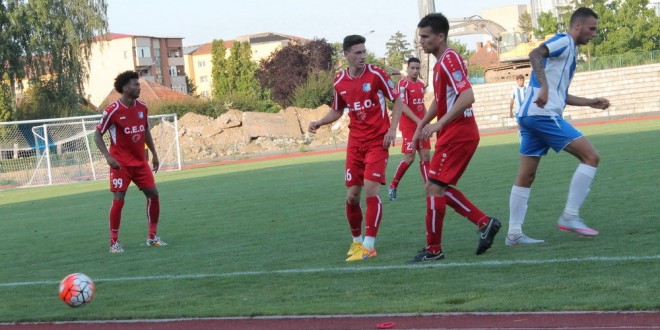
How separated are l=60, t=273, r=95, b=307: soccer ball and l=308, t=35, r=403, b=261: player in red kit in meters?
2.56

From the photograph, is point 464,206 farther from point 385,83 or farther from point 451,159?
point 385,83

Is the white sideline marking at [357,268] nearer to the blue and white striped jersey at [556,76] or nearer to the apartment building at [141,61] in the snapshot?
the blue and white striped jersey at [556,76]

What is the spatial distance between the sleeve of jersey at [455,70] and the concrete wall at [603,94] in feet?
135

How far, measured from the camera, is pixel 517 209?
842 cm

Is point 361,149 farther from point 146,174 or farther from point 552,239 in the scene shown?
point 146,174

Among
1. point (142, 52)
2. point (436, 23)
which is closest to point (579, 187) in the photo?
point (436, 23)

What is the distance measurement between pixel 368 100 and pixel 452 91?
121 centimetres

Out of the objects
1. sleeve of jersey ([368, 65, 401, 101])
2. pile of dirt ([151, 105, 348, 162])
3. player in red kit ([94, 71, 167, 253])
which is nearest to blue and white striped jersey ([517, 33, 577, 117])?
sleeve of jersey ([368, 65, 401, 101])

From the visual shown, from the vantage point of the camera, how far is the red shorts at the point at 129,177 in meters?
11.4

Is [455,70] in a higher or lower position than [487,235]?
higher

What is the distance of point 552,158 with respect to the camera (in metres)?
20.6

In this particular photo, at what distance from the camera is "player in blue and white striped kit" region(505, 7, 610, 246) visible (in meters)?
8.12

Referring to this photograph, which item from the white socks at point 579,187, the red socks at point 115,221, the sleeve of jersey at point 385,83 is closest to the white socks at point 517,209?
the white socks at point 579,187

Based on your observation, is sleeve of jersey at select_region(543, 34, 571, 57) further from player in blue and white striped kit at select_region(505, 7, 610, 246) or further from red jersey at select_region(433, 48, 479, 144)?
red jersey at select_region(433, 48, 479, 144)
